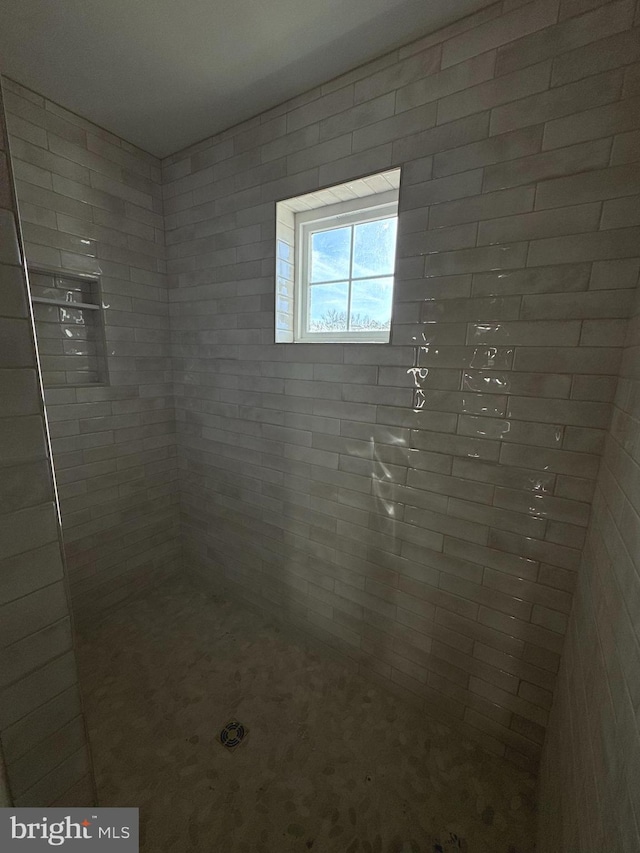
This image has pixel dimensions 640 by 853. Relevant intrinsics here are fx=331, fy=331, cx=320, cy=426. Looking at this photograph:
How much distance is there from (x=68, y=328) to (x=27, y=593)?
167 centimetres

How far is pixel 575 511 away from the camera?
115 cm

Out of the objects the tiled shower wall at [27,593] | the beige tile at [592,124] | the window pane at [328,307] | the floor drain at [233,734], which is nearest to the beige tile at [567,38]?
the beige tile at [592,124]

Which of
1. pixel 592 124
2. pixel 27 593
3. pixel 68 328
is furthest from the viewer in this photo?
pixel 68 328

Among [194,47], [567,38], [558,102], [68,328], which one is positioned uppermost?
[194,47]

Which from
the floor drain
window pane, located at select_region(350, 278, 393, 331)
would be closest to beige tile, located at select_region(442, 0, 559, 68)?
window pane, located at select_region(350, 278, 393, 331)

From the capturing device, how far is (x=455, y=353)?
1296 mm

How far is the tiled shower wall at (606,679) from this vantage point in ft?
1.98

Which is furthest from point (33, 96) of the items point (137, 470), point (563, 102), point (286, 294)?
point (563, 102)

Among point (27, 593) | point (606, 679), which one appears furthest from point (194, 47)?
point (606, 679)

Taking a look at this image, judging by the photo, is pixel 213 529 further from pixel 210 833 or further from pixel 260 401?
pixel 210 833

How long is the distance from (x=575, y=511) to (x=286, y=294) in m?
1.62

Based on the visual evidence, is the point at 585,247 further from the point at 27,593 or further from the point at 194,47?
the point at 27,593

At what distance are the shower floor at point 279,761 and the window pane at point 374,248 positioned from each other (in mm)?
2095

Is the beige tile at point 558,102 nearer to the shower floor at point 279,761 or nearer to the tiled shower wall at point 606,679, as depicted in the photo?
the tiled shower wall at point 606,679
